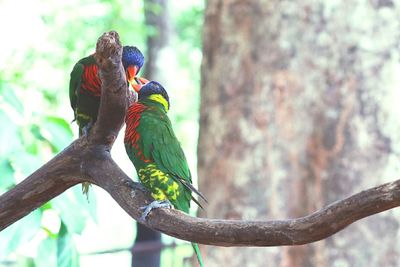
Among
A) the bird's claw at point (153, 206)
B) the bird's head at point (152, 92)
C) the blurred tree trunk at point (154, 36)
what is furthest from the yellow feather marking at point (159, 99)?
the blurred tree trunk at point (154, 36)

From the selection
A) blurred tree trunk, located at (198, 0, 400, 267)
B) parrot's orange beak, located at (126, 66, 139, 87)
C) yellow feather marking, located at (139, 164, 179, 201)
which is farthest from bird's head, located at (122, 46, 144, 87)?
blurred tree trunk, located at (198, 0, 400, 267)

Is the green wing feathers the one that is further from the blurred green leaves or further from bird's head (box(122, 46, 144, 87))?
the blurred green leaves

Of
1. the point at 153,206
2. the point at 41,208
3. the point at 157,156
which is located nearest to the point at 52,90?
the point at 41,208

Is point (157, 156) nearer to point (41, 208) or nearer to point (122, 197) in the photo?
point (122, 197)

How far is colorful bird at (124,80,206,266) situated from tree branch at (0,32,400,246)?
0.03m

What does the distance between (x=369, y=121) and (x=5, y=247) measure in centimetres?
110

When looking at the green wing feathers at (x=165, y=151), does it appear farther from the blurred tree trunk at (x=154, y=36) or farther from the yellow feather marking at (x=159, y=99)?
the blurred tree trunk at (x=154, y=36)

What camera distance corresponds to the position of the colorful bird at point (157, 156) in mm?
1079

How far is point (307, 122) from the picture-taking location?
204 centimetres

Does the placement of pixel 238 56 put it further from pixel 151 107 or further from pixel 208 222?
pixel 208 222

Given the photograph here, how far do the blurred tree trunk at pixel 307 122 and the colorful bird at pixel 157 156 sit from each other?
0.94 metres

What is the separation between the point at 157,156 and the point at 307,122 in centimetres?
102

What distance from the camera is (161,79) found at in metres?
3.24

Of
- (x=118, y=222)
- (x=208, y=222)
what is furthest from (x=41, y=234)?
(x=118, y=222)
